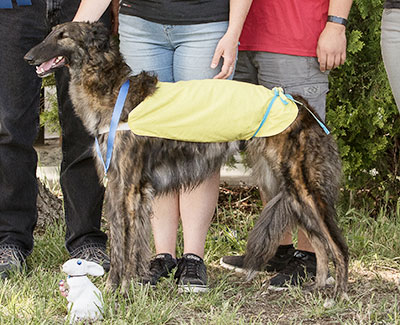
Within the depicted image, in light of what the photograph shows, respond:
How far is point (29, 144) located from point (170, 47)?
1.11 meters

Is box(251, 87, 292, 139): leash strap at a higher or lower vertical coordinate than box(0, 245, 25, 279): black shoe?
higher

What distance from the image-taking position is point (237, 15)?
3502 mm

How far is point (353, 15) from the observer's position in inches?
197

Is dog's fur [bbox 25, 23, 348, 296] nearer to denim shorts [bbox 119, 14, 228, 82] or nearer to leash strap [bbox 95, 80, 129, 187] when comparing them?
leash strap [bbox 95, 80, 129, 187]

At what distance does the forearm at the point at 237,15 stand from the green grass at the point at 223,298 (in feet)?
4.62

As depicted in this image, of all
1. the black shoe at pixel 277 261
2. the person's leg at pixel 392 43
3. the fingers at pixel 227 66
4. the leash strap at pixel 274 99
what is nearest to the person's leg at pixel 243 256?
the black shoe at pixel 277 261

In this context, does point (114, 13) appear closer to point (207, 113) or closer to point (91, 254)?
point (207, 113)

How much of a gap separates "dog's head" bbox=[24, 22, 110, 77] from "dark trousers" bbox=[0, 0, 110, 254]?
0.47 metres

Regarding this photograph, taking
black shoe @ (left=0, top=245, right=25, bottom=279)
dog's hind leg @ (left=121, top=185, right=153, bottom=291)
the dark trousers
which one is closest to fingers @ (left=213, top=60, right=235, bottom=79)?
dog's hind leg @ (left=121, top=185, right=153, bottom=291)

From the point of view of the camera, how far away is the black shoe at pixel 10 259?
13.0 feet

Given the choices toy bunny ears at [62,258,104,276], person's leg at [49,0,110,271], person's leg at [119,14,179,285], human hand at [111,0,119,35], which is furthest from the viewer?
human hand at [111,0,119,35]

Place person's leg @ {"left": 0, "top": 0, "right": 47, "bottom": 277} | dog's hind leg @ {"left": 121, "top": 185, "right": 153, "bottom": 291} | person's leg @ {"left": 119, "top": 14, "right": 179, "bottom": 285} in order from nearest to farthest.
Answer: dog's hind leg @ {"left": 121, "top": 185, "right": 153, "bottom": 291}, person's leg @ {"left": 119, "top": 14, "right": 179, "bottom": 285}, person's leg @ {"left": 0, "top": 0, "right": 47, "bottom": 277}

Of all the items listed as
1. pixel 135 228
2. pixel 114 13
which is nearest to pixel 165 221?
pixel 135 228

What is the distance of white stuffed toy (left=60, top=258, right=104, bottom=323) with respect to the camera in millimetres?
3227
